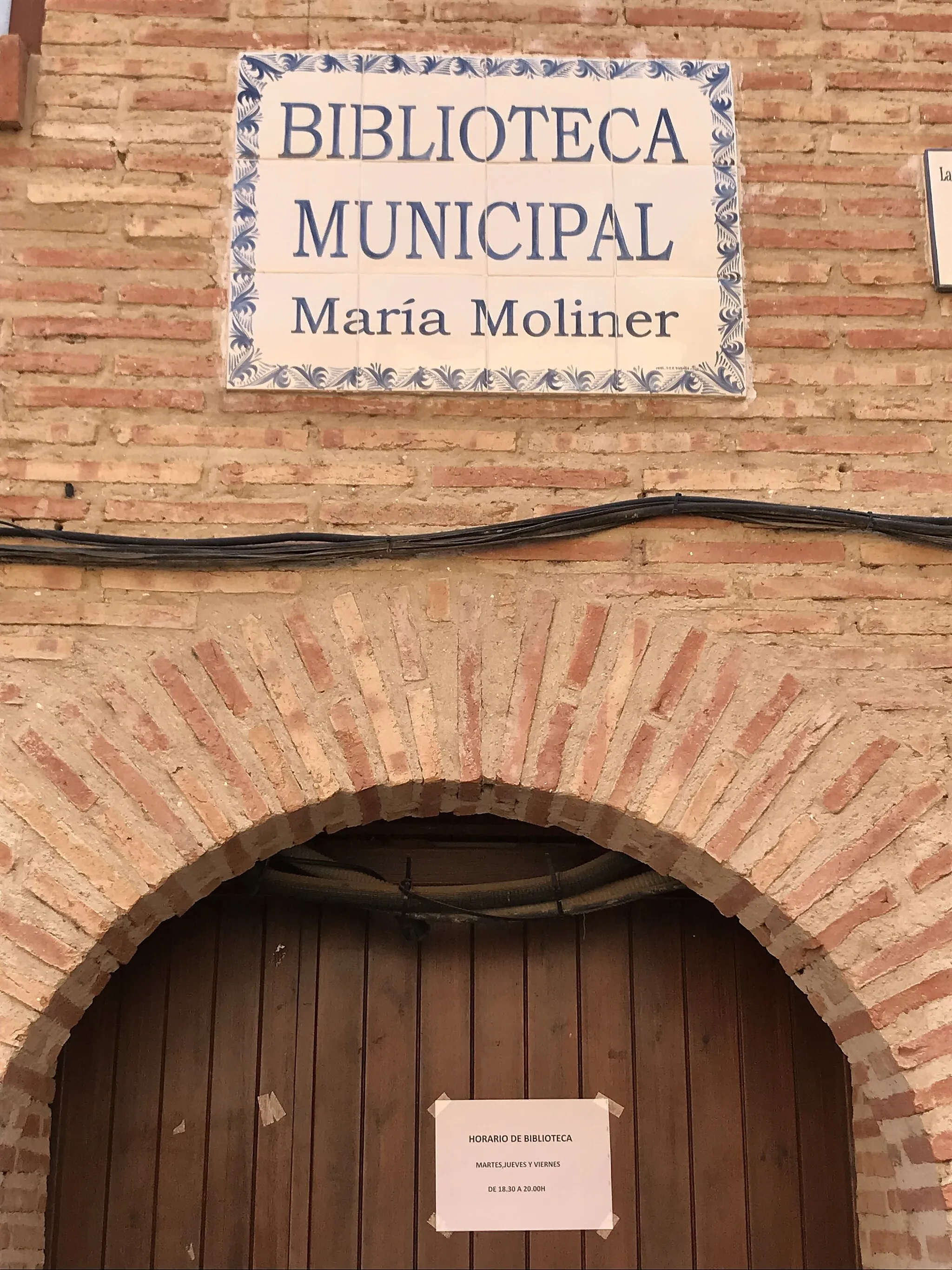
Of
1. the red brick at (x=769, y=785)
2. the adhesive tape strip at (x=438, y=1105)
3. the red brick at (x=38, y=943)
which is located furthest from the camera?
the adhesive tape strip at (x=438, y=1105)

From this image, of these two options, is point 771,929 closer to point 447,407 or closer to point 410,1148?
point 410,1148

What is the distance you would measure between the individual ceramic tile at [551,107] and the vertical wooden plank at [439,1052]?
1853mm

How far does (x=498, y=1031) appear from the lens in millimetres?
2928

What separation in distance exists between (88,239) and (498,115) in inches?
38.5

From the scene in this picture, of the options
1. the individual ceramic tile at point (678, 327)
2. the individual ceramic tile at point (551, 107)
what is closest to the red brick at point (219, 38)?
the individual ceramic tile at point (551, 107)

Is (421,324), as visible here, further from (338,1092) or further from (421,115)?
(338,1092)

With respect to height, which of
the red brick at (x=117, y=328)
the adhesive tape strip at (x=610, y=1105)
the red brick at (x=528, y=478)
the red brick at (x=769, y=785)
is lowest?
the adhesive tape strip at (x=610, y=1105)

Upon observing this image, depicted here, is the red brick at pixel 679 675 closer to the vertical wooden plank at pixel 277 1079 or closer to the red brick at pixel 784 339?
the red brick at pixel 784 339

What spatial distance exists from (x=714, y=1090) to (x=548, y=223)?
6.79 feet

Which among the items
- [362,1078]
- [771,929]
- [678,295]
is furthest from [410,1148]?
[678,295]

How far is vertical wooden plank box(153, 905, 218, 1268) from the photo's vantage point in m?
2.77

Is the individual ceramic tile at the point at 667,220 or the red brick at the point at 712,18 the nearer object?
the individual ceramic tile at the point at 667,220

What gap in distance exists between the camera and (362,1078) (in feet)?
9.45

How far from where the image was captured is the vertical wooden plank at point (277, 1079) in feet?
9.12
